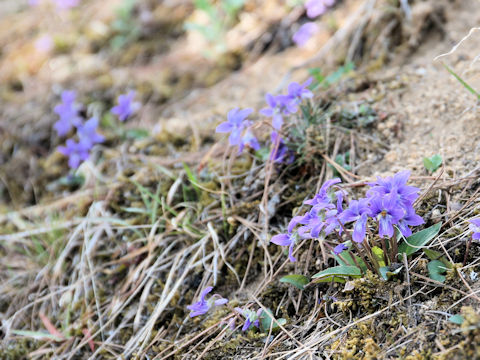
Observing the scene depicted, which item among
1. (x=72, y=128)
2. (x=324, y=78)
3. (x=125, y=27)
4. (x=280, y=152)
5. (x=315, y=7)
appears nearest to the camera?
(x=280, y=152)

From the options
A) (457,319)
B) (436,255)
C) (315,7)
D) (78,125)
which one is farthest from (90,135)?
(457,319)

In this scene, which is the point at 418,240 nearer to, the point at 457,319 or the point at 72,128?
the point at 457,319

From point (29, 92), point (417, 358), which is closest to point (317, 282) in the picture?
point (417, 358)

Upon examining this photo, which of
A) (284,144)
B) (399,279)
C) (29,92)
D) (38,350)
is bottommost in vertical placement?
(38,350)

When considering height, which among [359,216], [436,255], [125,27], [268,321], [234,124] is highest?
[125,27]

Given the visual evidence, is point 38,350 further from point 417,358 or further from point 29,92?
point 29,92

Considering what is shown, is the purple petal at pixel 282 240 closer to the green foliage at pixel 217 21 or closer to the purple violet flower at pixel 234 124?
the purple violet flower at pixel 234 124
